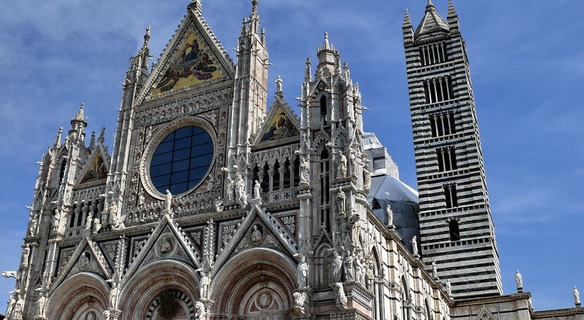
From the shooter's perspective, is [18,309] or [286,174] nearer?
[286,174]

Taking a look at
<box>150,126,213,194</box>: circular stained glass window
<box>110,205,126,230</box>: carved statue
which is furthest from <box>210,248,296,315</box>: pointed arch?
<box>110,205,126,230</box>: carved statue

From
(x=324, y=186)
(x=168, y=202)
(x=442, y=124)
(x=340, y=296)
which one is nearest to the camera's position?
(x=340, y=296)

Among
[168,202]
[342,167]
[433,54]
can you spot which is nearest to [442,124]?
[433,54]

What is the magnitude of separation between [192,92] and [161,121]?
1.95 metres

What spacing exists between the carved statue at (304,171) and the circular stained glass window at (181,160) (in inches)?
196

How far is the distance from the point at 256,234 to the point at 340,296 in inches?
178

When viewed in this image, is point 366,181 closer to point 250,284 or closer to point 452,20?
point 250,284

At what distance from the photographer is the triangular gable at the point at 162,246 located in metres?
24.5

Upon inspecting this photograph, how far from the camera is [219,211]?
24.4 metres

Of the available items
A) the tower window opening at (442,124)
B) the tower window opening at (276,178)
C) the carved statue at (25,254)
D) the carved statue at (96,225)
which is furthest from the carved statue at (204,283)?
the tower window opening at (442,124)

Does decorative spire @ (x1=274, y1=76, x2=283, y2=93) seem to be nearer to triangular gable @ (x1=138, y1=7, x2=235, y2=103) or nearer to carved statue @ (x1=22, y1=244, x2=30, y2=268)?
triangular gable @ (x1=138, y1=7, x2=235, y2=103)

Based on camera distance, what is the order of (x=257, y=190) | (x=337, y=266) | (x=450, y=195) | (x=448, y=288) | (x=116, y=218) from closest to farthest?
(x=337, y=266), (x=257, y=190), (x=116, y=218), (x=448, y=288), (x=450, y=195)

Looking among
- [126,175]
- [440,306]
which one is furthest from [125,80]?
[440,306]

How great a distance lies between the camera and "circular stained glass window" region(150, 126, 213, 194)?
26859mm
